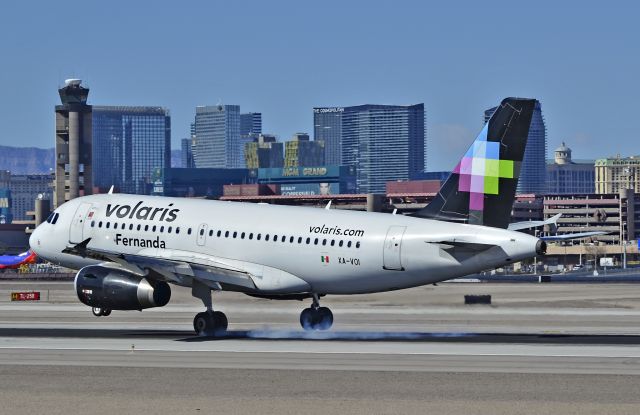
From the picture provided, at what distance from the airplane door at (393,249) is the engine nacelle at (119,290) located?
869 cm

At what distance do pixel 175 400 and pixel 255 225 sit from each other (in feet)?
71.7

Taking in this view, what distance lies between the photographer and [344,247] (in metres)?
52.8

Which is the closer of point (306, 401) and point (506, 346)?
point (306, 401)

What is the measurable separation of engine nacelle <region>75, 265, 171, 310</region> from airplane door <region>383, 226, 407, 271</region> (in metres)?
8.69

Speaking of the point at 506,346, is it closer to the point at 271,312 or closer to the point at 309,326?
the point at 309,326

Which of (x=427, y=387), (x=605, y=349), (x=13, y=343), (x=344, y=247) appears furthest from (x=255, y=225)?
(x=427, y=387)

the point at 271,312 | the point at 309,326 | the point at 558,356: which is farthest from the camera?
the point at 271,312

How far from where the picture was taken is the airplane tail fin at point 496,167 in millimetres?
50438

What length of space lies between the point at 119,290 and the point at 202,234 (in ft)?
15.6

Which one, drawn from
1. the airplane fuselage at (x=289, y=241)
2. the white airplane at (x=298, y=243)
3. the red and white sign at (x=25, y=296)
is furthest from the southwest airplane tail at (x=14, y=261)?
the white airplane at (x=298, y=243)

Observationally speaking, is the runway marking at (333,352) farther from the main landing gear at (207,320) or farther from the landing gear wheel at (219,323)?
the landing gear wheel at (219,323)

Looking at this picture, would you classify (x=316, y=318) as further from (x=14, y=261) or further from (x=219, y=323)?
(x=14, y=261)

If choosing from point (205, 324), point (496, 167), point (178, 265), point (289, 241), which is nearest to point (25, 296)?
point (205, 324)

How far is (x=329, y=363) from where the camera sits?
42125 mm
